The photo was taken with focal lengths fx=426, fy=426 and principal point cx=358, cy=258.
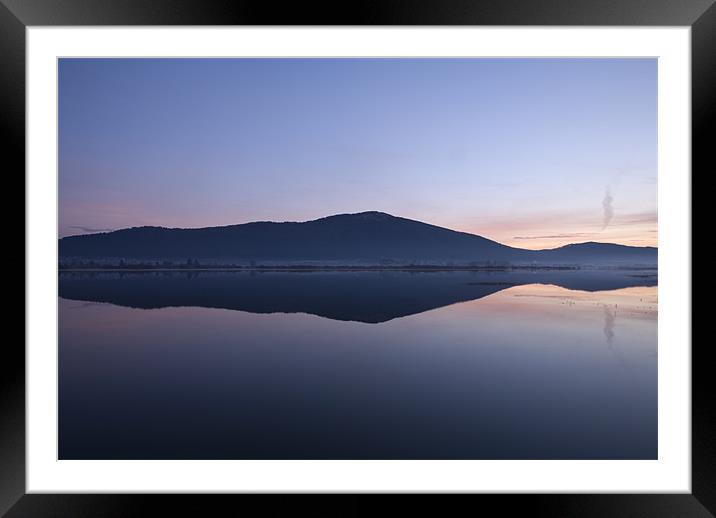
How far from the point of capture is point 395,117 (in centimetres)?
2438

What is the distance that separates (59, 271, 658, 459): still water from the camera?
4.04m

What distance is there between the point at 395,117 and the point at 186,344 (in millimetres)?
18161

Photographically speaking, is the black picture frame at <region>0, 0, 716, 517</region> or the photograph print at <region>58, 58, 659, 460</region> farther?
the photograph print at <region>58, 58, 659, 460</region>

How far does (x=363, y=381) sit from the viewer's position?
7.32 meters

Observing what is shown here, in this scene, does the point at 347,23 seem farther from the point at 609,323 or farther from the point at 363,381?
the point at 609,323

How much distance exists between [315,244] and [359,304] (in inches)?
Answer: 851

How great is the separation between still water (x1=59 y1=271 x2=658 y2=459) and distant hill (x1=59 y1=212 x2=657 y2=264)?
1852 cm

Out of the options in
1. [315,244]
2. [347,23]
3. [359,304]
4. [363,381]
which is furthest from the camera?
[315,244]

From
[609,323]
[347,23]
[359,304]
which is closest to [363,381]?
[347,23]

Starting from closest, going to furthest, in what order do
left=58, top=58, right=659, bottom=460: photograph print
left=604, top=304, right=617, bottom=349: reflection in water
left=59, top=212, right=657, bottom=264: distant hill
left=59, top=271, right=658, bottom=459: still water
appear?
left=59, top=271, right=658, bottom=459: still water < left=58, top=58, right=659, bottom=460: photograph print < left=604, top=304, right=617, bottom=349: reflection in water < left=59, top=212, right=657, bottom=264: distant hill

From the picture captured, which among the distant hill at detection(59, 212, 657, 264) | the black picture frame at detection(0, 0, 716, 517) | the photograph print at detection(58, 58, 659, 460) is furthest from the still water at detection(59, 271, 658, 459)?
the distant hill at detection(59, 212, 657, 264)

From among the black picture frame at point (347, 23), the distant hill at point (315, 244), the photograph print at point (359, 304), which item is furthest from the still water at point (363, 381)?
the distant hill at point (315, 244)

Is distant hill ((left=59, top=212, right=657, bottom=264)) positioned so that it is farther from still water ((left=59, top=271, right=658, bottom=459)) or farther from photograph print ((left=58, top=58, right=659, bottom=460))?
still water ((left=59, top=271, right=658, bottom=459))

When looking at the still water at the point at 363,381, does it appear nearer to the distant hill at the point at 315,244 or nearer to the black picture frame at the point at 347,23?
the black picture frame at the point at 347,23
